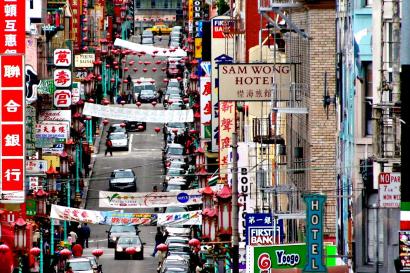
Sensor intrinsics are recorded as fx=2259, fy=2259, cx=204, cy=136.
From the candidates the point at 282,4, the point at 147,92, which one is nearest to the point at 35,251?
the point at 282,4

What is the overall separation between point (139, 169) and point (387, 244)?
232ft

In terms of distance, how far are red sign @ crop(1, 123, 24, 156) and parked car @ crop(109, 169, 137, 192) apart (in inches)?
1203

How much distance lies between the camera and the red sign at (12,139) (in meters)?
72.3

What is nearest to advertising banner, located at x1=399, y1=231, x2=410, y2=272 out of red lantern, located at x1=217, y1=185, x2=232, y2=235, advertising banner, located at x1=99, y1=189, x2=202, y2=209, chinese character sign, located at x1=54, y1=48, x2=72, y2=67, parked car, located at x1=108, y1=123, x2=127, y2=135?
red lantern, located at x1=217, y1=185, x2=232, y2=235

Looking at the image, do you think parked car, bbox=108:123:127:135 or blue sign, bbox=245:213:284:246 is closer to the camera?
blue sign, bbox=245:213:284:246

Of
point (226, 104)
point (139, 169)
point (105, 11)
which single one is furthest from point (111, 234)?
point (105, 11)

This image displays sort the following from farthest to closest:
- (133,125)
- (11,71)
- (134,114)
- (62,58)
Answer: (133,125) < (134,114) < (62,58) < (11,71)

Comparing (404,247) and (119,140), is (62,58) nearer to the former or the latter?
(119,140)

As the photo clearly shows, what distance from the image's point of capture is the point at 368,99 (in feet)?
148

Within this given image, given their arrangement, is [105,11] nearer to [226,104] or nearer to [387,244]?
[226,104]

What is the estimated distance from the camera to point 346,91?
47.9 m

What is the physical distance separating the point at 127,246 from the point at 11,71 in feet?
43.0

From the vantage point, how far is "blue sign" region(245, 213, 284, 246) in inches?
2068

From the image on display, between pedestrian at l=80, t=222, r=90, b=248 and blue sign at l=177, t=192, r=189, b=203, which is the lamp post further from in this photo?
pedestrian at l=80, t=222, r=90, b=248
